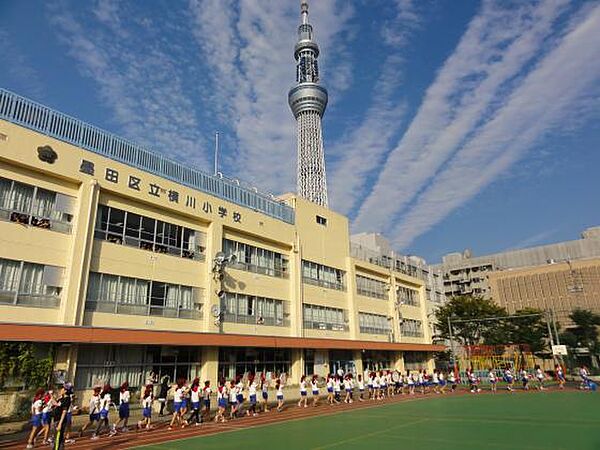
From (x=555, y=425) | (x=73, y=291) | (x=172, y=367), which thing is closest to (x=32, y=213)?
(x=73, y=291)

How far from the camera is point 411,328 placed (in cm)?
4525

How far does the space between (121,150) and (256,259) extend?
35.4ft

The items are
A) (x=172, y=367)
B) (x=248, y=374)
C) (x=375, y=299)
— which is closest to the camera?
(x=172, y=367)

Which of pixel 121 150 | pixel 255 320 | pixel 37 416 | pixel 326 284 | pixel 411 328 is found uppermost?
pixel 121 150

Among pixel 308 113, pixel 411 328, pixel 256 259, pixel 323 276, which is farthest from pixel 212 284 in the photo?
pixel 308 113

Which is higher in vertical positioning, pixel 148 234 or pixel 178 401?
pixel 148 234

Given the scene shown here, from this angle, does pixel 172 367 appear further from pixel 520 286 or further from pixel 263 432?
pixel 520 286

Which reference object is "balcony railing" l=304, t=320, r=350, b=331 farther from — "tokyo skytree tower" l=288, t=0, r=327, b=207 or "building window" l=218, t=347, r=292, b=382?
"tokyo skytree tower" l=288, t=0, r=327, b=207

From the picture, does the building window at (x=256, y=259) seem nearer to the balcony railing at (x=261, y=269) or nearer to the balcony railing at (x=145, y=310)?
the balcony railing at (x=261, y=269)

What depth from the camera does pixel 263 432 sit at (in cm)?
1362

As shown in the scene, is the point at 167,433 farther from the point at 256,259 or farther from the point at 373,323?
the point at 373,323

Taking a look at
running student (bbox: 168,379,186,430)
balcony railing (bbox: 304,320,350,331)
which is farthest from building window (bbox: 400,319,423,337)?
running student (bbox: 168,379,186,430)

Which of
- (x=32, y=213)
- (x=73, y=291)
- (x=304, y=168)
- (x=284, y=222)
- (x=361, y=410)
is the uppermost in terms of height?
(x=304, y=168)

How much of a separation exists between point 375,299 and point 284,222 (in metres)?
13.7
